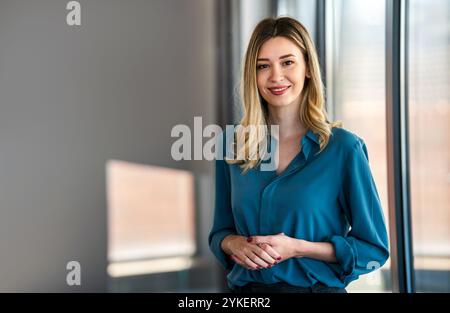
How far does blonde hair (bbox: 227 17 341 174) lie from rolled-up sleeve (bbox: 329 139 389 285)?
0.07 meters

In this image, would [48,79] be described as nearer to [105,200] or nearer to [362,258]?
[105,200]

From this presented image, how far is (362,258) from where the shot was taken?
875 mm

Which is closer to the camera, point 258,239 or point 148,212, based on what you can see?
point 258,239

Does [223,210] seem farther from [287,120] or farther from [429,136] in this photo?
[429,136]

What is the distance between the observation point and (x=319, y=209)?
2.89 feet

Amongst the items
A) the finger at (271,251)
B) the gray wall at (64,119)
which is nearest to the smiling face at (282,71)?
the finger at (271,251)

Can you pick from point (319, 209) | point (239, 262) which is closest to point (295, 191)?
point (319, 209)

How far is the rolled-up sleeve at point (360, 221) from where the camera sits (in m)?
0.86

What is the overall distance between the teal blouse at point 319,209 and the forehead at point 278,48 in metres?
0.14

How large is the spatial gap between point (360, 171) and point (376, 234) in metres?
0.11

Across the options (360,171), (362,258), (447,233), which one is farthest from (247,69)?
(447,233)

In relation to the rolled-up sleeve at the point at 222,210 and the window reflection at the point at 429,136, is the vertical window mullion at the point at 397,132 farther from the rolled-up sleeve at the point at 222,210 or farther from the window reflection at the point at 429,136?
the rolled-up sleeve at the point at 222,210

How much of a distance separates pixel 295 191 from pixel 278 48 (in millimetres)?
248
